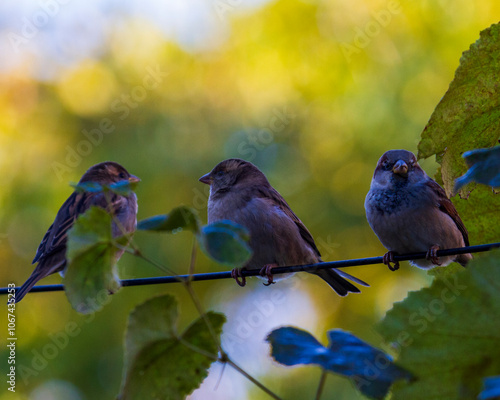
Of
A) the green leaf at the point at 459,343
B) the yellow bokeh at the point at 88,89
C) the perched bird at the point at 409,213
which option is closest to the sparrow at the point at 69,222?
the perched bird at the point at 409,213

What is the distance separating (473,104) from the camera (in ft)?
4.56

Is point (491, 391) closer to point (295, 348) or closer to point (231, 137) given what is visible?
point (295, 348)

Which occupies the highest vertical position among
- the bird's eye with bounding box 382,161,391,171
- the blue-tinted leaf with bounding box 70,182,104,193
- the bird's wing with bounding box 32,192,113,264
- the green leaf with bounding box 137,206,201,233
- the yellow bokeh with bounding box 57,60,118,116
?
the yellow bokeh with bounding box 57,60,118,116

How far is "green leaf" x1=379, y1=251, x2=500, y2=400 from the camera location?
787 mm

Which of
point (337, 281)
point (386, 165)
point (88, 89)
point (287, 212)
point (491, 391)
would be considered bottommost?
point (491, 391)

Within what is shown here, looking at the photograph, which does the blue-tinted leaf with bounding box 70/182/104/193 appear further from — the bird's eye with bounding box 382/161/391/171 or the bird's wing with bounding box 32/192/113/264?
the bird's wing with bounding box 32/192/113/264

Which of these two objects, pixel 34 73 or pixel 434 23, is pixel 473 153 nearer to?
pixel 434 23

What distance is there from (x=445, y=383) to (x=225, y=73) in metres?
6.85

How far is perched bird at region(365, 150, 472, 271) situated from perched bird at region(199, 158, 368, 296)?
12.1 inches

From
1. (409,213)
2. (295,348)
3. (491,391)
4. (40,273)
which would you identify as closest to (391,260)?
(409,213)

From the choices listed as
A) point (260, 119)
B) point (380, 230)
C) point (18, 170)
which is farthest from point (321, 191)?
point (380, 230)

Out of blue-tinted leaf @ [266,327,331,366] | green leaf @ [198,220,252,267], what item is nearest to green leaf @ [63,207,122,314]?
green leaf @ [198,220,252,267]

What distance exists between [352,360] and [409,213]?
231 centimetres

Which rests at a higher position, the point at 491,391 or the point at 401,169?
the point at 401,169
